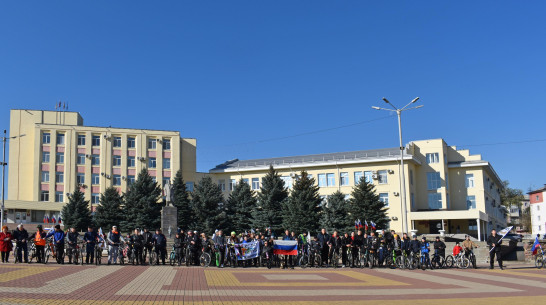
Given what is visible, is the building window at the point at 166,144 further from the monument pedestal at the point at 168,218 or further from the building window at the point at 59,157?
the monument pedestal at the point at 168,218

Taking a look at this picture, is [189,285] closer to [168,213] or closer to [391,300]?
[391,300]

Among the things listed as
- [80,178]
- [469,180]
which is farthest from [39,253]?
[469,180]

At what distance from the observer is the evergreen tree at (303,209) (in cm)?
4834

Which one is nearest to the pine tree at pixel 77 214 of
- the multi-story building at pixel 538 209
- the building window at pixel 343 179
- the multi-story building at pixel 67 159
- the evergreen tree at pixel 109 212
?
the evergreen tree at pixel 109 212

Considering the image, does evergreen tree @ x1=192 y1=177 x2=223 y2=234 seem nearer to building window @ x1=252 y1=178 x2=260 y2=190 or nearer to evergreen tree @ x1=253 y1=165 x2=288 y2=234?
evergreen tree @ x1=253 y1=165 x2=288 y2=234

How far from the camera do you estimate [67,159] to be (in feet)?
213

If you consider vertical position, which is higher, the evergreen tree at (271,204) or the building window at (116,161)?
the building window at (116,161)

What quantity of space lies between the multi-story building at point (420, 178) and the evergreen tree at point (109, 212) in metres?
19.2

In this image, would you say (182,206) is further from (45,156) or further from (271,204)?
(45,156)

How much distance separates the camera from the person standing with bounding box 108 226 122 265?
20.7m

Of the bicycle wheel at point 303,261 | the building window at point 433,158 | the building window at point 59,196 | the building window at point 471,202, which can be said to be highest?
the building window at point 433,158

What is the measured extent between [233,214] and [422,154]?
2500 centimetres

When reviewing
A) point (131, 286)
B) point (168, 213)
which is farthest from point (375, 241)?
point (168, 213)

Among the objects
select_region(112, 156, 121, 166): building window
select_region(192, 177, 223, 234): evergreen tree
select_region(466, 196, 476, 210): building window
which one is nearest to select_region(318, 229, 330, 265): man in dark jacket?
select_region(192, 177, 223, 234): evergreen tree
